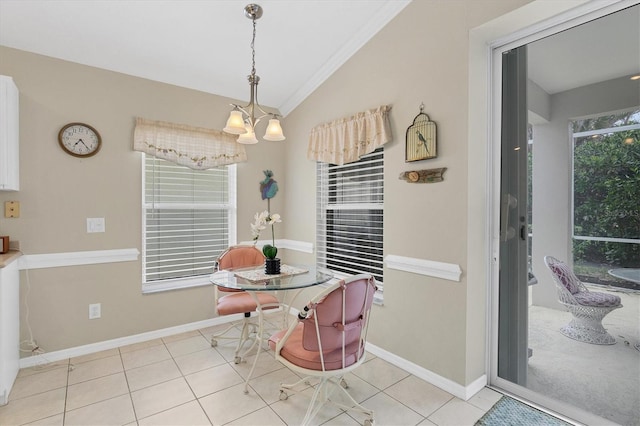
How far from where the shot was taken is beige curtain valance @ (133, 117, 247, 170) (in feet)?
10.1

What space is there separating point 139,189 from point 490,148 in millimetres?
3127

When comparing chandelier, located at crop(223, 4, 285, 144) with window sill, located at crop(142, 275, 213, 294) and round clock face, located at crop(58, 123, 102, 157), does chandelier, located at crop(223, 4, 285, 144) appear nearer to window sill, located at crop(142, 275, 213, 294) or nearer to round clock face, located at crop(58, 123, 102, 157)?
round clock face, located at crop(58, 123, 102, 157)

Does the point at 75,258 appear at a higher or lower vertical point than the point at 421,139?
lower

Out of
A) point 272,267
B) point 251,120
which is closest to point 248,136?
point 251,120

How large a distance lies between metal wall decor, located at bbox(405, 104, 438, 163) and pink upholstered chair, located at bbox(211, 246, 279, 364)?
1.70m

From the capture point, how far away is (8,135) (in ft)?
7.73

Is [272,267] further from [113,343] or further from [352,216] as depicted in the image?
[113,343]

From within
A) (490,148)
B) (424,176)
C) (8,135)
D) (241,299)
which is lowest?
(241,299)

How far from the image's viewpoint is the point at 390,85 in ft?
8.84

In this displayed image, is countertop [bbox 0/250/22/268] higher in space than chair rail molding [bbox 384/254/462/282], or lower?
higher

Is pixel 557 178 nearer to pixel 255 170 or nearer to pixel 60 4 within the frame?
pixel 255 170

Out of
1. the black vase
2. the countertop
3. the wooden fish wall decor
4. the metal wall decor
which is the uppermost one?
the metal wall decor

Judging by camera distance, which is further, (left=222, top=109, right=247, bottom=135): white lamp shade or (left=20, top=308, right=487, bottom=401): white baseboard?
(left=20, top=308, right=487, bottom=401): white baseboard

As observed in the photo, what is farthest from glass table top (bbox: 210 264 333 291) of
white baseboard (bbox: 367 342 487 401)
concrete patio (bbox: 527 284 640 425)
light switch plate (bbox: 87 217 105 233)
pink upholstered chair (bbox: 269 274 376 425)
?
concrete patio (bbox: 527 284 640 425)
